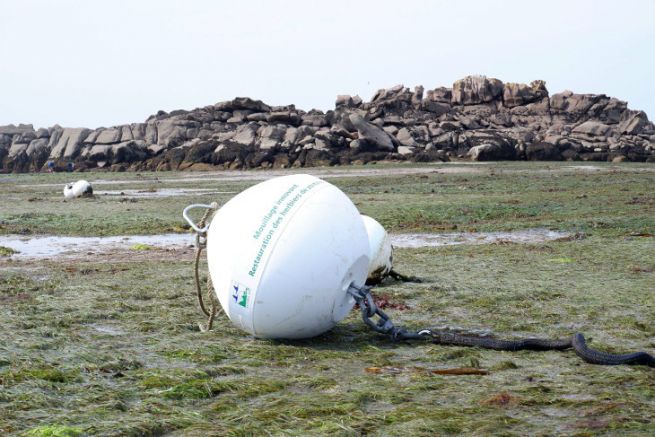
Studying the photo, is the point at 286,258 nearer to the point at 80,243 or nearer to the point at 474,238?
the point at 474,238

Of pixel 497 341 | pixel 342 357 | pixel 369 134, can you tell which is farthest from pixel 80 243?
pixel 369 134

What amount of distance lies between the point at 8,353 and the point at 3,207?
21526mm

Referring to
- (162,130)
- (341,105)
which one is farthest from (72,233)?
(341,105)

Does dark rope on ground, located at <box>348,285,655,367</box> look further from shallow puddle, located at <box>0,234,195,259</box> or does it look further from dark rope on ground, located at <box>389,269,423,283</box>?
shallow puddle, located at <box>0,234,195,259</box>

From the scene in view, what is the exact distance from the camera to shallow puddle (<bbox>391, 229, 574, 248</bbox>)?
634 inches

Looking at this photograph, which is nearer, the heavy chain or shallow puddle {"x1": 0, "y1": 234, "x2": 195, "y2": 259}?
the heavy chain

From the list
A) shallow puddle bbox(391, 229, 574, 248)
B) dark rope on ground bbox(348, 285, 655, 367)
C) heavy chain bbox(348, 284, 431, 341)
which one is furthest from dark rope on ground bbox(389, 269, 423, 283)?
shallow puddle bbox(391, 229, 574, 248)

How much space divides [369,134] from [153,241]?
183 ft

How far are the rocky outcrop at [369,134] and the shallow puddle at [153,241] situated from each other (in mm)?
45534

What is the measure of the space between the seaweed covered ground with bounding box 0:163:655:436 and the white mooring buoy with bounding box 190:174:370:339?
12.2 inches

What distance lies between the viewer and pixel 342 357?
691cm

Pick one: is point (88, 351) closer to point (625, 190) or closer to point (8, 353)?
point (8, 353)

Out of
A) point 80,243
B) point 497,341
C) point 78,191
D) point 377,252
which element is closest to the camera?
point 497,341

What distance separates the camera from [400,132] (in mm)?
79750
